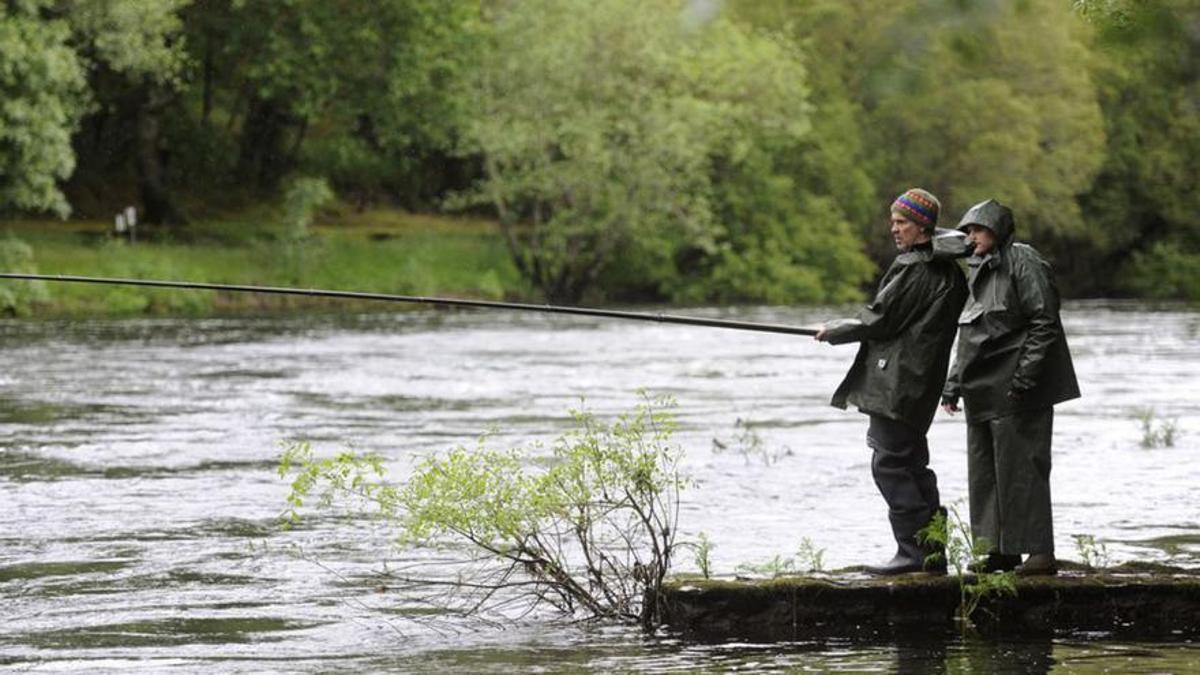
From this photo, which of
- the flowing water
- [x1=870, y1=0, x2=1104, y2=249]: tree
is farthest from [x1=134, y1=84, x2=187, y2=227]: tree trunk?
[x1=870, y1=0, x2=1104, y2=249]: tree

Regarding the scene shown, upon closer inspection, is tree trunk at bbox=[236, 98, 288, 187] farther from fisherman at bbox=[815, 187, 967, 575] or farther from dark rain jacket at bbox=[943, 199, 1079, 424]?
dark rain jacket at bbox=[943, 199, 1079, 424]

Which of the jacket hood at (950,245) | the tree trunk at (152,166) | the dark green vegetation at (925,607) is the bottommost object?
the dark green vegetation at (925,607)

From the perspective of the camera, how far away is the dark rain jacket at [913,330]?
8.97 meters

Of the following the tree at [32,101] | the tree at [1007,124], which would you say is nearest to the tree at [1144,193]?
the tree at [1007,124]

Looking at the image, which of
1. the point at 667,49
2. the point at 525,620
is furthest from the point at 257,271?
the point at 525,620

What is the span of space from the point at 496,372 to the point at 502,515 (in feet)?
63.1

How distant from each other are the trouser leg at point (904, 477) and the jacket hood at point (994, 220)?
878 mm

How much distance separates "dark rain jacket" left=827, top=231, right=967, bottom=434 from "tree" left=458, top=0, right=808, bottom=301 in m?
45.6

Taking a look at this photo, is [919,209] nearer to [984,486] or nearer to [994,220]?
[994,220]

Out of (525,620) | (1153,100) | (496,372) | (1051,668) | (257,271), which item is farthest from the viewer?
(1153,100)

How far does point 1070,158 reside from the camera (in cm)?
6606

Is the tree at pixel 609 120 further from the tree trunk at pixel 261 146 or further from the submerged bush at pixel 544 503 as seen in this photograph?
the submerged bush at pixel 544 503

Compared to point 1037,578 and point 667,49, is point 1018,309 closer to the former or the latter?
point 1037,578

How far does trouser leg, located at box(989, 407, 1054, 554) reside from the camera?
29.1 feet
